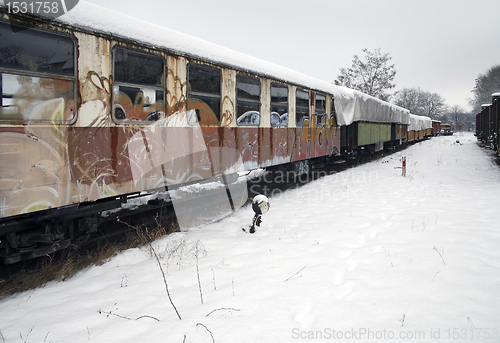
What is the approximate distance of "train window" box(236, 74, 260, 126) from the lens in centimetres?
567

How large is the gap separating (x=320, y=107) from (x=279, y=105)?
249 cm

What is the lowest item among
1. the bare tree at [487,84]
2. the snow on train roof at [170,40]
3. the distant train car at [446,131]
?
the snow on train roof at [170,40]

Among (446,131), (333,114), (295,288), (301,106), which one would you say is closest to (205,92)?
(295,288)

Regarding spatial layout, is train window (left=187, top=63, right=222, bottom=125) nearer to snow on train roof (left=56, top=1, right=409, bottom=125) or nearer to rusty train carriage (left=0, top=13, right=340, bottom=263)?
rusty train carriage (left=0, top=13, right=340, bottom=263)

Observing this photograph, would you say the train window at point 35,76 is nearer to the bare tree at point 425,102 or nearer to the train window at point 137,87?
the train window at point 137,87

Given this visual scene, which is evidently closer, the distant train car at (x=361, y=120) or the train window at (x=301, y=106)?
the train window at (x=301, y=106)

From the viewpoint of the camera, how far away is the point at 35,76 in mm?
2916

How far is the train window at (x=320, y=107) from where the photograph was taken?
8.70m

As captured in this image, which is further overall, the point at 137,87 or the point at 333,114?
the point at 333,114

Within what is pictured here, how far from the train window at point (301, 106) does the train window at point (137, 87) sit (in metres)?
4.33

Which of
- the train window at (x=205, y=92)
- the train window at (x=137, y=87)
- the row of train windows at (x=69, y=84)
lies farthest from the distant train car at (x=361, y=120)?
the train window at (x=137, y=87)

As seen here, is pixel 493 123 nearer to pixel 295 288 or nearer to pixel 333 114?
pixel 333 114

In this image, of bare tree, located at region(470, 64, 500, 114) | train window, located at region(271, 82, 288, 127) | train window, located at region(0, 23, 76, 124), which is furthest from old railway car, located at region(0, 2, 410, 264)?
bare tree, located at region(470, 64, 500, 114)

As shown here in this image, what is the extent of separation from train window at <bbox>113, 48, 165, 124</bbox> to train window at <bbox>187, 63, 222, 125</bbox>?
578 mm
